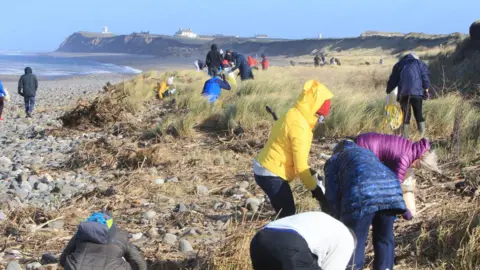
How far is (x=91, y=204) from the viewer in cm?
637

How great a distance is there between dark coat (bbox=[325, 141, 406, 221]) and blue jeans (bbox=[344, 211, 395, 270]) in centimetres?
7

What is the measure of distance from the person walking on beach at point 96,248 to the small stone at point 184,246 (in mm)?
883

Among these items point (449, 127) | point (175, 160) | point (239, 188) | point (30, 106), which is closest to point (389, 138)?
point (239, 188)

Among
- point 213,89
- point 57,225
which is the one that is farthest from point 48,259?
point 213,89

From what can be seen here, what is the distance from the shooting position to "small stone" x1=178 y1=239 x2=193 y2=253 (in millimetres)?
4746

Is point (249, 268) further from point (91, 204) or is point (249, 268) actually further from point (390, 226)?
point (91, 204)

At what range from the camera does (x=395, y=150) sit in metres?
4.03

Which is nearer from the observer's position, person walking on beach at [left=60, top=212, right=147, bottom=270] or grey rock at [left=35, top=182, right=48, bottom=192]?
person walking on beach at [left=60, top=212, right=147, bottom=270]

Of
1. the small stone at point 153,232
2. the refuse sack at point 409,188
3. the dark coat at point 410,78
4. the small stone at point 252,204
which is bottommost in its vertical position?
the small stone at point 153,232

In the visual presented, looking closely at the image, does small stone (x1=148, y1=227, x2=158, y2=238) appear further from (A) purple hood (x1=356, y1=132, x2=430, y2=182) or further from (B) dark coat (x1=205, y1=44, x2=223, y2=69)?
(B) dark coat (x1=205, y1=44, x2=223, y2=69)

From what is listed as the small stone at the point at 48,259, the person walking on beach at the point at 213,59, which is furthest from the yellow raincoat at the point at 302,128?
the person walking on beach at the point at 213,59

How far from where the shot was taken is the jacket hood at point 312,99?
14.9 ft

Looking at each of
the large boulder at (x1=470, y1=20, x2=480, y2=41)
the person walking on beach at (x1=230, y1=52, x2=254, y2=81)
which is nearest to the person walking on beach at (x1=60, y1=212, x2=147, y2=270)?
the person walking on beach at (x1=230, y1=52, x2=254, y2=81)

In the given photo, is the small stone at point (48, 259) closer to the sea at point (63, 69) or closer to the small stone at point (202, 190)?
the small stone at point (202, 190)
